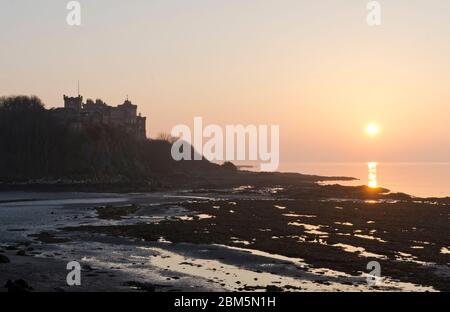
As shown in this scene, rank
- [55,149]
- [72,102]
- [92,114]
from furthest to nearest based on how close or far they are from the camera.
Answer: [72,102] < [92,114] < [55,149]

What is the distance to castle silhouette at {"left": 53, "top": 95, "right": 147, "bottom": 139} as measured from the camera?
134750 millimetres

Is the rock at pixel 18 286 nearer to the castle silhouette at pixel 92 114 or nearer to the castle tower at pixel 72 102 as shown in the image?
the castle silhouette at pixel 92 114

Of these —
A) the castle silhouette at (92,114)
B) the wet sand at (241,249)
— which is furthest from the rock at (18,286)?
the castle silhouette at (92,114)

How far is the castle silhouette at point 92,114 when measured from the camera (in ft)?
442

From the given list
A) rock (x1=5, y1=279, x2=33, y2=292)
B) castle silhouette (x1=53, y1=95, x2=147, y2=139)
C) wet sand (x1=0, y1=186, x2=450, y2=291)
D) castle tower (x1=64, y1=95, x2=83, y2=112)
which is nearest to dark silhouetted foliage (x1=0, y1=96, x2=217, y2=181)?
castle silhouette (x1=53, y1=95, x2=147, y2=139)

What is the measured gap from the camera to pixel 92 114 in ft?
514

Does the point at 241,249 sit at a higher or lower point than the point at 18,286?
lower

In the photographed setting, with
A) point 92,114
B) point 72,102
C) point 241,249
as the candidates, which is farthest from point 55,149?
point 241,249

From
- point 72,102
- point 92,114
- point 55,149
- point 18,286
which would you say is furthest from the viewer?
point 72,102

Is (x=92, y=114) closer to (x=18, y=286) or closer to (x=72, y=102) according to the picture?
(x=72, y=102)

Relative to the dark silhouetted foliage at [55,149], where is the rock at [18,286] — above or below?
below

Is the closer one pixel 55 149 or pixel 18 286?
pixel 18 286

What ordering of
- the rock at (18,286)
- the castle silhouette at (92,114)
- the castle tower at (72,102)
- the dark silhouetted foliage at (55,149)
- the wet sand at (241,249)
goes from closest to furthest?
the rock at (18,286) → the wet sand at (241,249) → the dark silhouetted foliage at (55,149) → the castle silhouette at (92,114) → the castle tower at (72,102)
